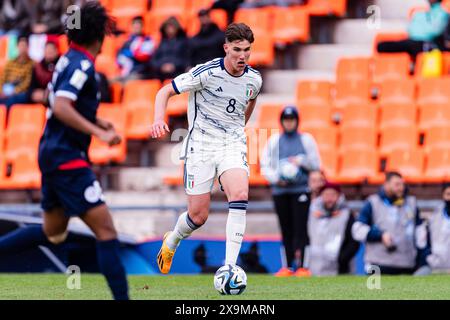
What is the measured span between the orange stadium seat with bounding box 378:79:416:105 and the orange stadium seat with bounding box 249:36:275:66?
2154 mm

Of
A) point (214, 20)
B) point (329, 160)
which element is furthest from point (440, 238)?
point (214, 20)

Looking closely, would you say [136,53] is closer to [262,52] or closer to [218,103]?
[262,52]

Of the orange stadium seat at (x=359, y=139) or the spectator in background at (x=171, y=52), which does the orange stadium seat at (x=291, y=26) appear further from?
the orange stadium seat at (x=359, y=139)

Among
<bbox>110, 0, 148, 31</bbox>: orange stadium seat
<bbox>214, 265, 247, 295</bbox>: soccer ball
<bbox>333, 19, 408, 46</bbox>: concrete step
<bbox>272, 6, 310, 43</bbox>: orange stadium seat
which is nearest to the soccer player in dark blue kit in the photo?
<bbox>214, 265, 247, 295</bbox>: soccer ball

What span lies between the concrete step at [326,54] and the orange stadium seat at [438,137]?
2626 mm

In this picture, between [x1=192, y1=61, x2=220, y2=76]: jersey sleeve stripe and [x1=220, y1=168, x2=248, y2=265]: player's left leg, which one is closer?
[x1=220, y1=168, x2=248, y2=265]: player's left leg

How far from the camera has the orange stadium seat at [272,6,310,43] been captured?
19391 millimetres

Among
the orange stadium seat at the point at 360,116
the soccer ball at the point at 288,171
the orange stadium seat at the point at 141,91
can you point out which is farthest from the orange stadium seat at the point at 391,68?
the soccer ball at the point at 288,171

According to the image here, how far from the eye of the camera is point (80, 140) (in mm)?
8664

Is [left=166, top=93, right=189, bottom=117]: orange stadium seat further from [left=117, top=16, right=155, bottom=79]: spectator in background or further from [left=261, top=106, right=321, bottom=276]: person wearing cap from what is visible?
[left=261, top=106, right=321, bottom=276]: person wearing cap

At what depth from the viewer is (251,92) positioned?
34.9 feet

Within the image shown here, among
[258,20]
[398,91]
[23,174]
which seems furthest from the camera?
[258,20]

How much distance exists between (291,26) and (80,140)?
439 inches

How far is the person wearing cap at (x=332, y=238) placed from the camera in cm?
1457
